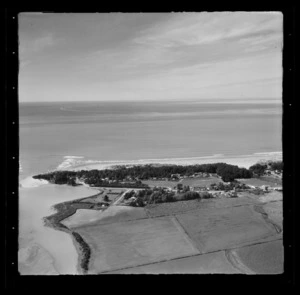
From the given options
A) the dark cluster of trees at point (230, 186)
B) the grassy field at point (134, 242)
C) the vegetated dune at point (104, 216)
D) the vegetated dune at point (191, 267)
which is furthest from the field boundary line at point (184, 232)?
the dark cluster of trees at point (230, 186)

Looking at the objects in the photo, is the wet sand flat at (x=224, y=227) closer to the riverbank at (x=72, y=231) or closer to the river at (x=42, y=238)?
the riverbank at (x=72, y=231)

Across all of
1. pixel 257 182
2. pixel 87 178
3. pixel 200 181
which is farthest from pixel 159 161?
pixel 257 182

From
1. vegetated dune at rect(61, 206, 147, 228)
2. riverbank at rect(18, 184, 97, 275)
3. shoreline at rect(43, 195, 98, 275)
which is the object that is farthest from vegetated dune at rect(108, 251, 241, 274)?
vegetated dune at rect(61, 206, 147, 228)
